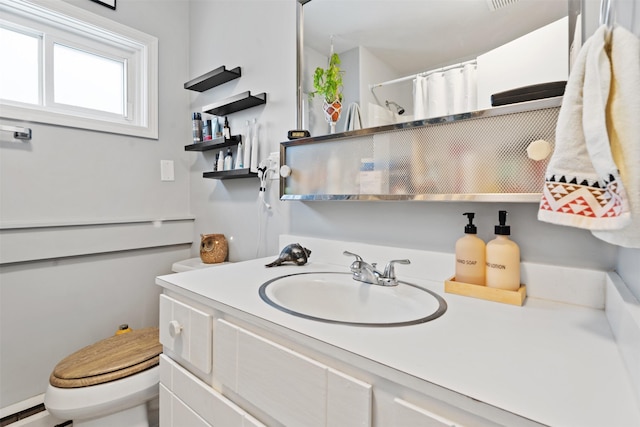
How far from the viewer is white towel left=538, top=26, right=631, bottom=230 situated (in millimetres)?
452

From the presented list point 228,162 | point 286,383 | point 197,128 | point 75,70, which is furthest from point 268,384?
point 75,70

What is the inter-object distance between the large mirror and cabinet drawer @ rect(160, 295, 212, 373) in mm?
804

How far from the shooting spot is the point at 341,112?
116 centimetres

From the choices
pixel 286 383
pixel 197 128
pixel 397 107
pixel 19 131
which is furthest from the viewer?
pixel 197 128

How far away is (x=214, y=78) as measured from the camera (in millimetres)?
1655

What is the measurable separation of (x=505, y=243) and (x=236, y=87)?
148 centimetres

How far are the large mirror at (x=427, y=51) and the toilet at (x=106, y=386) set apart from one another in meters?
1.15

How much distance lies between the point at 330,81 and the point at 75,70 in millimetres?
1435

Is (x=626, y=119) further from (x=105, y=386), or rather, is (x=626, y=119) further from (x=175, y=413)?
(x=105, y=386)

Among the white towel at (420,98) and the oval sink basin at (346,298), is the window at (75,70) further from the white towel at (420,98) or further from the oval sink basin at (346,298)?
the white towel at (420,98)

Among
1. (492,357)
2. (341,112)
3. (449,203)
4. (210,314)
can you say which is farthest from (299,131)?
(492,357)

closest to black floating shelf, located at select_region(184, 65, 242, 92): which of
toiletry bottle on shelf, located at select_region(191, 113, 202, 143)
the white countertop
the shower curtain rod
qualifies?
toiletry bottle on shelf, located at select_region(191, 113, 202, 143)

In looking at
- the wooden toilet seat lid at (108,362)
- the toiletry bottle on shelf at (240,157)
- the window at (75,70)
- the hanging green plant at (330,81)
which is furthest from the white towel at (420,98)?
the window at (75,70)

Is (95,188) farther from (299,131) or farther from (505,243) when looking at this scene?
(505,243)
